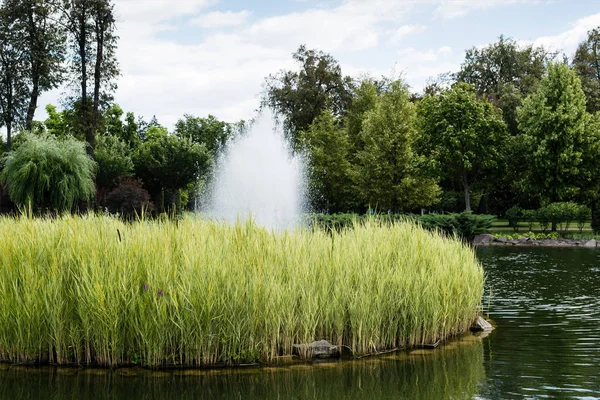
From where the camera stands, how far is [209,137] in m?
71.2

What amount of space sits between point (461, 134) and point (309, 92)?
18.5 metres

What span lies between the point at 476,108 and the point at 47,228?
33281 millimetres

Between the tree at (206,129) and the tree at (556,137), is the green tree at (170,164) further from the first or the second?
the tree at (556,137)

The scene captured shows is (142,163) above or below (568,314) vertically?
above

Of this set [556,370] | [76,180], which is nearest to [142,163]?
[76,180]

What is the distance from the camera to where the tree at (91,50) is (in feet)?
121

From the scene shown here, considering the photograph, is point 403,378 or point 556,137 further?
point 556,137

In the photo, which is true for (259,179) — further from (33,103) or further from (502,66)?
(502,66)

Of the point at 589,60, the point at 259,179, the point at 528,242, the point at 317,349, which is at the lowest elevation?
the point at 528,242

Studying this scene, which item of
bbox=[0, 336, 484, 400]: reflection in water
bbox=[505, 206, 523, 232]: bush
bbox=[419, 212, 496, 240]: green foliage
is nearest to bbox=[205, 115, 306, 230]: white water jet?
bbox=[419, 212, 496, 240]: green foliage

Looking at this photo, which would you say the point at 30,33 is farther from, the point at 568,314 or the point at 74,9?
the point at 568,314

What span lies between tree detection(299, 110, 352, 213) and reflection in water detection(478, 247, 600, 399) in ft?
75.3

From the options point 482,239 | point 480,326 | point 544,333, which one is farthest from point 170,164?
point 544,333

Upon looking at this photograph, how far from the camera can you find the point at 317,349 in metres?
8.12
